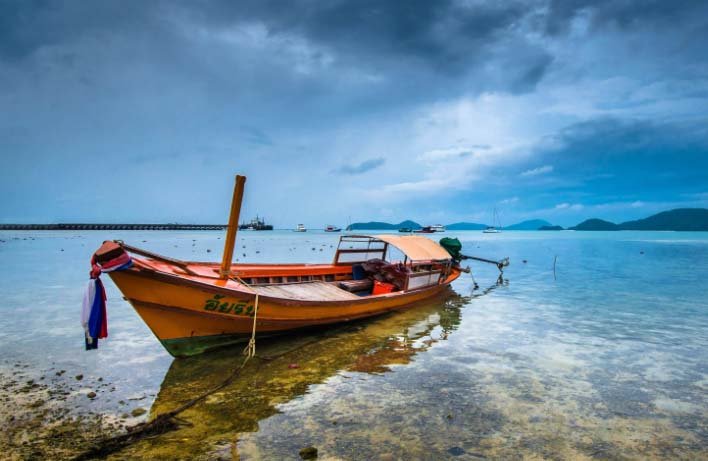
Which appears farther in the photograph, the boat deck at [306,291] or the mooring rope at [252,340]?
the boat deck at [306,291]

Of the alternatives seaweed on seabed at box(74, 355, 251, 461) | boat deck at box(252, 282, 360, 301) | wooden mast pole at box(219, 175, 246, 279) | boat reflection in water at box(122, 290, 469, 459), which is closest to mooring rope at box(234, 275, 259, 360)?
boat reflection in water at box(122, 290, 469, 459)

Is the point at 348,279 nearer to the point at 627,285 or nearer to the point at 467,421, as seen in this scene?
the point at 467,421

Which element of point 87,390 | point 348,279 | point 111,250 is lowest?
point 87,390

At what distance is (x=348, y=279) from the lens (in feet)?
55.9

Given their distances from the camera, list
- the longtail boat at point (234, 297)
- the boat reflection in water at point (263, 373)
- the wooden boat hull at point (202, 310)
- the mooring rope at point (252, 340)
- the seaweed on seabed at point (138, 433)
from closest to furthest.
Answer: the seaweed on seabed at point (138, 433) → the boat reflection in water at point (263, 373) → the wooden boat hull at point (202, 310) → the longtail boat at point (234, 297) → the mooring rope at point (252, 340)

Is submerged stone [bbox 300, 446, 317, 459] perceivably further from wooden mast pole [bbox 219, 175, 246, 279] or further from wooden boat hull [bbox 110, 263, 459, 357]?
wooden mast pole [bbox 219, 175, 246, 279]

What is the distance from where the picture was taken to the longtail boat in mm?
8367

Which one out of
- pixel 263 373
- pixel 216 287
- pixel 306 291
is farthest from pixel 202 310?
pixel 306 291

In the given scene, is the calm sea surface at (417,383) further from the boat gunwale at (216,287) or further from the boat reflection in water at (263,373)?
the boat gunwale at (216,287)

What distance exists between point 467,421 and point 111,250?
7.11 meters

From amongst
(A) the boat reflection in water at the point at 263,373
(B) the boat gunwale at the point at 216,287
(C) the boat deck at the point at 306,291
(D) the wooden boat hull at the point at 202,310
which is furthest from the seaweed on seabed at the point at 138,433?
(C) the boat deck at the point at 306,291

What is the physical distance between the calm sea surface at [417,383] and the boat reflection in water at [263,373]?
4cm

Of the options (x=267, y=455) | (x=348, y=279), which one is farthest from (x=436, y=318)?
(x=267, y=455)

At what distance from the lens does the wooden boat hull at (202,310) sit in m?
8.24
